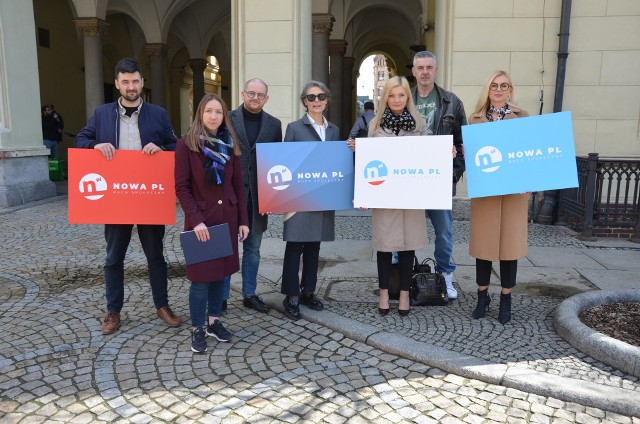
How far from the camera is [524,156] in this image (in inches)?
154

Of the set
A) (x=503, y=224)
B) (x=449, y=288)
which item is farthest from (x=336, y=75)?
(x=503, y=224)

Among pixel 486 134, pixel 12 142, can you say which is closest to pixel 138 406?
pixel 486 134

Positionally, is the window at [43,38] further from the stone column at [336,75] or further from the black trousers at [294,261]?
the black trousers at [294,261]

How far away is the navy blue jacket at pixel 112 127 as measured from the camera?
3.82 metres

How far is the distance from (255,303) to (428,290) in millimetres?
1557

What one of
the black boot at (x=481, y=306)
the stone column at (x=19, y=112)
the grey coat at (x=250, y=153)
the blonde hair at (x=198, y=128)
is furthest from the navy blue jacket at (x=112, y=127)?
the stone column at (x=19, y=112)

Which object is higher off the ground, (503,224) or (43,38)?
(43,38)

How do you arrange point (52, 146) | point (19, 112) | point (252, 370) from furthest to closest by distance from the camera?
point (52, 146)
point (19, 112)
point (252, 370)

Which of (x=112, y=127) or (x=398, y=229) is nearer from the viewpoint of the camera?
(x=112, y=127)

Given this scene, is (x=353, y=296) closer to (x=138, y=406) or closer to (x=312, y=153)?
(x=312, y=153)

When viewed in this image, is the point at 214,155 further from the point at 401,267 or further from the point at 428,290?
the point at 428,290

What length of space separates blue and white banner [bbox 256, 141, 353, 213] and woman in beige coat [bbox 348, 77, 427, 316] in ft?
Answer: 0.73

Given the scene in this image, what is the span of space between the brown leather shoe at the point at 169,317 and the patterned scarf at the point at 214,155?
1.31 m

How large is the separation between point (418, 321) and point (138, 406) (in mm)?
2275
